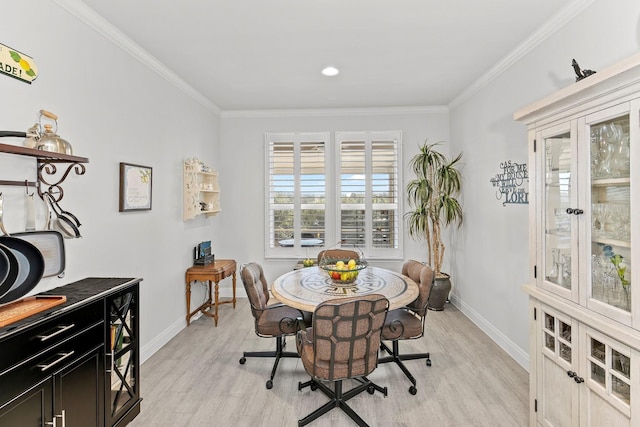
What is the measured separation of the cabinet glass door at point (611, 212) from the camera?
1515mm

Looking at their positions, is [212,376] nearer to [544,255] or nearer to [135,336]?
[135,336]

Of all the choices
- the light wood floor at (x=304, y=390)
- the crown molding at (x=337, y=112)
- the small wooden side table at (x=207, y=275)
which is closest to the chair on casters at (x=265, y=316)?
the light wood floor at (x=304, y=390)

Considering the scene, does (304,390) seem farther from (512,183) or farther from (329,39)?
(329,39)

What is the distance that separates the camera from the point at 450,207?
172 inches

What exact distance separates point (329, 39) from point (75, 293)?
2.64 metres

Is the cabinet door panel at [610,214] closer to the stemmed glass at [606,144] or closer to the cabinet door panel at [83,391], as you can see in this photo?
the stemmed glass at [606,144]

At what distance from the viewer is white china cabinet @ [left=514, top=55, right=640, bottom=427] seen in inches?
57.1

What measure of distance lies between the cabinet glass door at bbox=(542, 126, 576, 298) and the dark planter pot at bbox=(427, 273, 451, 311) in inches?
97.5

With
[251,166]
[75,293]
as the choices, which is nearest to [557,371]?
[75,293]

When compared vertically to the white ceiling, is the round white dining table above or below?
below

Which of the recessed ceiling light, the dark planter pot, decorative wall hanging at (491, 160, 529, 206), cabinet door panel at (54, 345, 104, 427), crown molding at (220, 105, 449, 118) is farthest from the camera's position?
crown molding at (220, 105, 449, 118)

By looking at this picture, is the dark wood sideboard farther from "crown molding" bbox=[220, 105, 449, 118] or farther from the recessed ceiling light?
"crown molding" bbox=[220, 105, 449, 118]

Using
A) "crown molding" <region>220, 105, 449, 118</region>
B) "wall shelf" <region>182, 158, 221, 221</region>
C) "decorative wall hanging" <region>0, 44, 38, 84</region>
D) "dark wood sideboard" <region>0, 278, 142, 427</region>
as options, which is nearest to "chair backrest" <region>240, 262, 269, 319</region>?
"dark wood sideboard" <region>0, 278, 142, 427</region>

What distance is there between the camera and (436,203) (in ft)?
14.8
